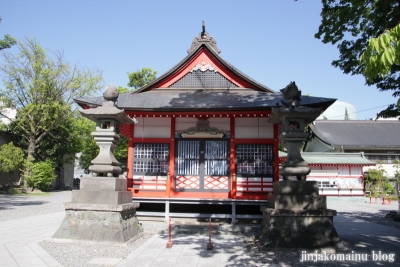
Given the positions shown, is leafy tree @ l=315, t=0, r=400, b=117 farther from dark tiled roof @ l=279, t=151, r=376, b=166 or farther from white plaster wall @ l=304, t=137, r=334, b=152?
white plaster wall @ l=304, t=137, r=334, b=152

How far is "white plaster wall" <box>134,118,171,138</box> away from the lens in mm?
13359

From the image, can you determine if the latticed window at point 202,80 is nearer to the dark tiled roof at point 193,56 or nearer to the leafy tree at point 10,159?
the dark tiled roof at point 193,56

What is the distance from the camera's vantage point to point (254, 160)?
502 inches

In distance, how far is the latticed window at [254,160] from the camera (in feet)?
41.7

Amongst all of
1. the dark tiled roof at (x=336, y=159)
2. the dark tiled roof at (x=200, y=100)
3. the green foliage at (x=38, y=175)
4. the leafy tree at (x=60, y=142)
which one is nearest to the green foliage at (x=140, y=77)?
the leafy tree at (x=60, y=142)

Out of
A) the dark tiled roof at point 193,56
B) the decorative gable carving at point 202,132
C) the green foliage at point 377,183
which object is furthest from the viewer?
the green foliage at point 377,183

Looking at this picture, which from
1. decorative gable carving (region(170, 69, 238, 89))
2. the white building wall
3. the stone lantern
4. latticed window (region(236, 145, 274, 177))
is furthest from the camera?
the white building wall

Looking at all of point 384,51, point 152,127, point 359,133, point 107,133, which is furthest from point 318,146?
point 384,51

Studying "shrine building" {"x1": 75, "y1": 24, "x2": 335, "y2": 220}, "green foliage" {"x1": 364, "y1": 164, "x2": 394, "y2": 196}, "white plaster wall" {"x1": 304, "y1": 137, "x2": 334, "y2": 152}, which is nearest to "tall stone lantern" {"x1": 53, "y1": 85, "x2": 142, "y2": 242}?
"shrine building" {"x1": 75, "y1": 24, "x2": 335, "y2": 220}

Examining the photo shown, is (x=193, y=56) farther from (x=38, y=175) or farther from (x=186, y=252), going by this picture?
(x=38, y=175)

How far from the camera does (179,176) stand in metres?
13.0

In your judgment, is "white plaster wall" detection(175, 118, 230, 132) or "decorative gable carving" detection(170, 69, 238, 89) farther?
"decorative gable carving" detection(170, 69, 238, 89)

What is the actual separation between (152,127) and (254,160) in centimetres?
471

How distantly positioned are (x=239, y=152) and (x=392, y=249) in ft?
20.7
